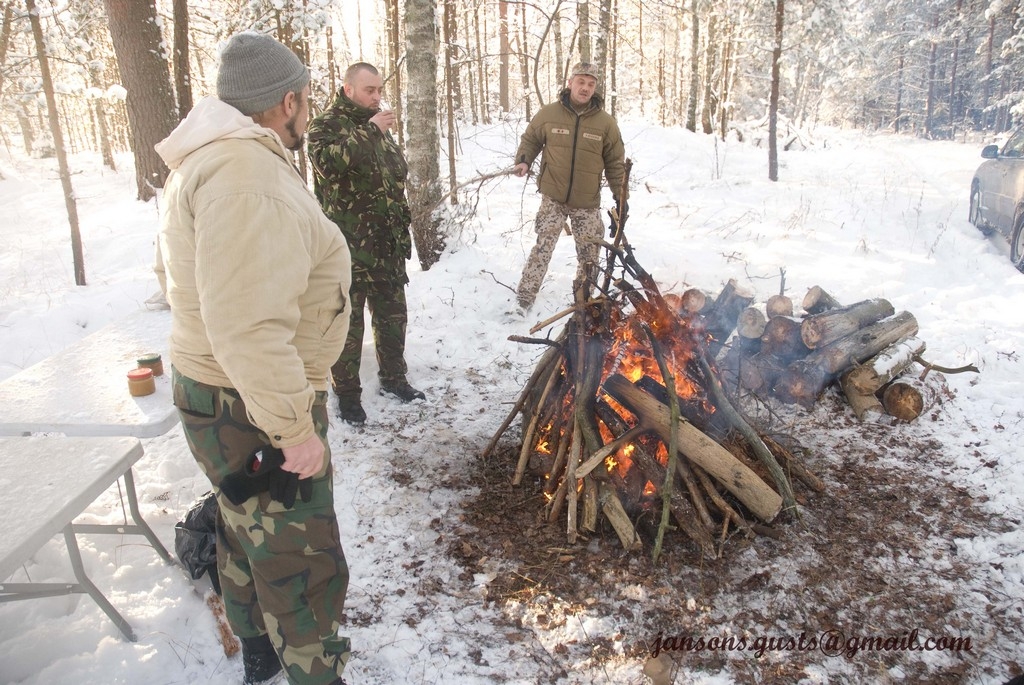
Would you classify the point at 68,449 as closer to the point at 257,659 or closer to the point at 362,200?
the point at 257,659

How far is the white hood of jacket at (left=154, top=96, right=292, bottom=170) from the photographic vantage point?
184 cm

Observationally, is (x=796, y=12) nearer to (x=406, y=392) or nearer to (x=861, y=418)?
(x=861, y=418)

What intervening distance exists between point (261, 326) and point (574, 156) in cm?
491

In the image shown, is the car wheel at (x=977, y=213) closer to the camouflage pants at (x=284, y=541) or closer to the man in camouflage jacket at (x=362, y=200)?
the man in camouflage jacket at (x=362, y=200)

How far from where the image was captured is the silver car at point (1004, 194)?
316 inches

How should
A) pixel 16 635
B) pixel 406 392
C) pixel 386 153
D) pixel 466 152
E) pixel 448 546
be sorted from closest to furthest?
pixel 16 635
pixel 448 546
pixel 386 153
pixel 406 392
pixel 466 152

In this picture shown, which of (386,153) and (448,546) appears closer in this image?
(448,546)

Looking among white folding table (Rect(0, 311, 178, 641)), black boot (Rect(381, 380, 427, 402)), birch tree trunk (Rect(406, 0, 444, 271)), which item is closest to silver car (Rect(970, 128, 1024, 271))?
birch tree trunk (Rect(406, 0, 444, 271))

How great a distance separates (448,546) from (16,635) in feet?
6.49

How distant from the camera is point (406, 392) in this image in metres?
5.07

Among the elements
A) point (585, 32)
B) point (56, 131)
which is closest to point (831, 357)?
point (585, 32)

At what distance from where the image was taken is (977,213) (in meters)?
9.97

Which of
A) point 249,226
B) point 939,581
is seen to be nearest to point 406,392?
point 249,226

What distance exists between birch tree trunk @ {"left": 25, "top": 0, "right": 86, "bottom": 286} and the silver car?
12.8 metres
